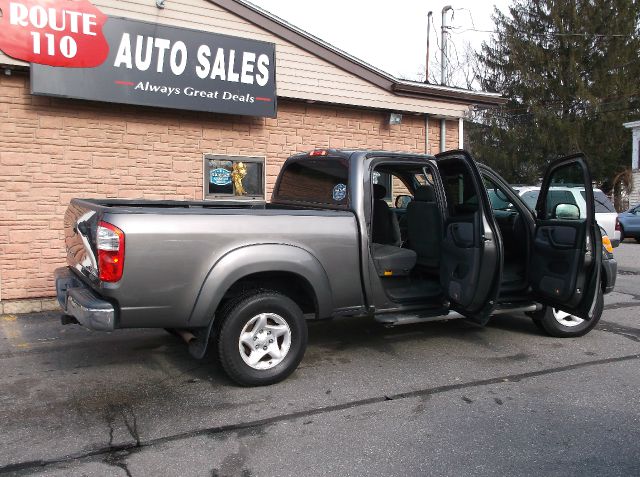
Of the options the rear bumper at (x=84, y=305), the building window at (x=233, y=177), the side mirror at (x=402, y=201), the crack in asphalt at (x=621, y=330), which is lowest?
the crack in asphalt at (x=621, y=330)

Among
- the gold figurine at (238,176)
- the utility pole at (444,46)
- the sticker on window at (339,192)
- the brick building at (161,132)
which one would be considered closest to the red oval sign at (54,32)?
→ the brick building at (161,132)

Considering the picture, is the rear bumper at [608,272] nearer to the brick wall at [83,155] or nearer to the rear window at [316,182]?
the rear window at [316,182]

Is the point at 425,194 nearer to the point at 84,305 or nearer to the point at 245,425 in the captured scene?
the point at 245,425

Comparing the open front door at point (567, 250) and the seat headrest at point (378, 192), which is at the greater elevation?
the seat headrest at point (378, 192)

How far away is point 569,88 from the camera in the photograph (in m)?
30.9

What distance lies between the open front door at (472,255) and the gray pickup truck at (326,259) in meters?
0.01

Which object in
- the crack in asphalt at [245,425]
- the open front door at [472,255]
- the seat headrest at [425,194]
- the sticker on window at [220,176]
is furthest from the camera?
the sticker on window at [220,176]

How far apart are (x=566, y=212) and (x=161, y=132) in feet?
18.2

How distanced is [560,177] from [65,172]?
243 inches

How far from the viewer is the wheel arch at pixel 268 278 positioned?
4.29 meters

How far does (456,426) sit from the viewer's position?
3.92 metres

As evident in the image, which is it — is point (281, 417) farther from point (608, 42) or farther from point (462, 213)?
point (608, 42)

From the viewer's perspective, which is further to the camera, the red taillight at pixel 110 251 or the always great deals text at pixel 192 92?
the always great deals text at pixel 192 92

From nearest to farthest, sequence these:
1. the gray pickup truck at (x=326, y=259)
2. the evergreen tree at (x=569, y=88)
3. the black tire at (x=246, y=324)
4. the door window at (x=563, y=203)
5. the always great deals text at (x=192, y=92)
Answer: the gray pickup truck at (x=326, y=259)
the black tire at (x=246, y=324)
the door window at (x=563, y=203)
the always great deals text at (x=192, y=92)
the evergreen tree at (x=569, y=88)
